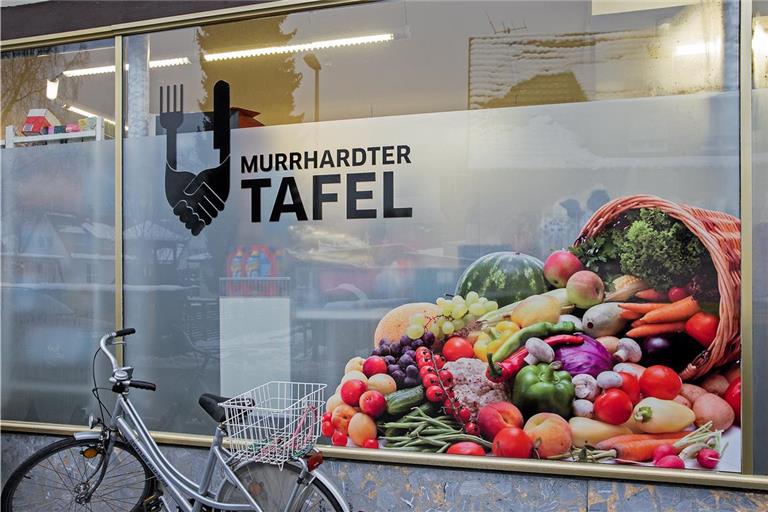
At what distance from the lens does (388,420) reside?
159 inches

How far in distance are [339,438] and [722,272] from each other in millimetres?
2412

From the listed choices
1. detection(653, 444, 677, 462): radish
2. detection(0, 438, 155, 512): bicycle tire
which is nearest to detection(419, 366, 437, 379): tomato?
detection(653, 444, 677, 462): radish

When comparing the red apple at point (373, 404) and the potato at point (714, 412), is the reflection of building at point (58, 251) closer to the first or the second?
the red apple at point (373, 404)

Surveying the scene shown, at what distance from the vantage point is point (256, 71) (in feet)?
14.5

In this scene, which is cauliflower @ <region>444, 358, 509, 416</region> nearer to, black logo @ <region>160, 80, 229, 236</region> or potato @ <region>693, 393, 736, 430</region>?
potato @ <region>693, 393, 736, 430</region>

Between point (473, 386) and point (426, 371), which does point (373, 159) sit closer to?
point (426, 371)

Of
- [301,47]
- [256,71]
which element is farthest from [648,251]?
[256,71]

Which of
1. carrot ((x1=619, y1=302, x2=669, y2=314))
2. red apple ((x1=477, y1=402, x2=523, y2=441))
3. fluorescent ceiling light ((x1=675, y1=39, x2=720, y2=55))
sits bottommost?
red apple ((x1=477, y1=402, x2=523, y2=441))

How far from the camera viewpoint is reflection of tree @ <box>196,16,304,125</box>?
4344 mm

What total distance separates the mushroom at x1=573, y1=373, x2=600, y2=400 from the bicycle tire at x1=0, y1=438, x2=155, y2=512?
7.93 ft

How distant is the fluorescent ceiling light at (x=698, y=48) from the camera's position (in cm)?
361

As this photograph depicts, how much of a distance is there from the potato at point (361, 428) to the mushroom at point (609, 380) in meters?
1.36

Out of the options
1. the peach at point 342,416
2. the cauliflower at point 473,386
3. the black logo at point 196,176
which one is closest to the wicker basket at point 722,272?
the cauliflower at point 473,386

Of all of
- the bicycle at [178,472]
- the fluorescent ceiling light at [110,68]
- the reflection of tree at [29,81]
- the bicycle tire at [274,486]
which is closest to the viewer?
the bicycle at [178,472]
